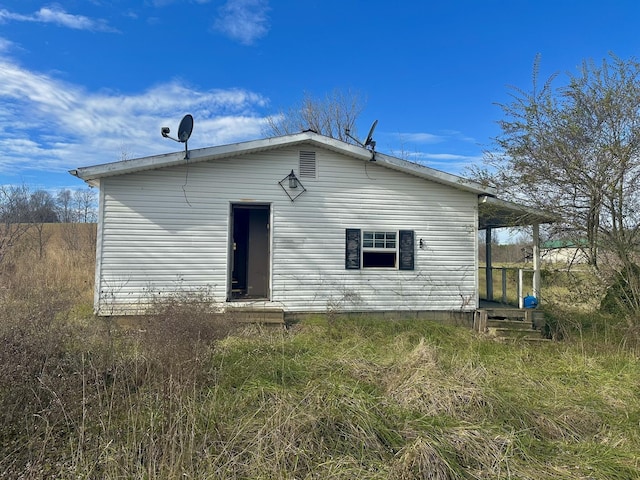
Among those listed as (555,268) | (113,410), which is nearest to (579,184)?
(555,268)

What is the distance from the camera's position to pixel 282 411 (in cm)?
318

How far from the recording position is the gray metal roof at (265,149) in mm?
7184

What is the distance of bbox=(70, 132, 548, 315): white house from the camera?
753 centimetres

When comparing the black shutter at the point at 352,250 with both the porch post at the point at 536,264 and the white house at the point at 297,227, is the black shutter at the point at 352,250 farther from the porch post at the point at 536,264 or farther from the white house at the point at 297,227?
the porch post at the point at 536,264

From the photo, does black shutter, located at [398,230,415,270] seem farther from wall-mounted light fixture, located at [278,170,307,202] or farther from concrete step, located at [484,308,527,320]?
wall-mounted light fixture, located at [278,170,307,202]

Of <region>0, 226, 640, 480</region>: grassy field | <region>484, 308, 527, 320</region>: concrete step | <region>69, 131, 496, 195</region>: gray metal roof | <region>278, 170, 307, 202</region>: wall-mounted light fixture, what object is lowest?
<region>0, 226, 640, 480</region>: grassy field

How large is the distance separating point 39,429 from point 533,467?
3.73 meters

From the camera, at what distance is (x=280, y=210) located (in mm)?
8148

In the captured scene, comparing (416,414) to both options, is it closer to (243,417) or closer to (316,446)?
(316,446)

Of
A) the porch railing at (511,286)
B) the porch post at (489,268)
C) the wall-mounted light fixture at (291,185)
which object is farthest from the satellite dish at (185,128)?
the porch post at (489,268)

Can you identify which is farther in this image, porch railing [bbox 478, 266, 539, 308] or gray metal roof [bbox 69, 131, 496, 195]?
porch railing [bbox 478, 266, 539, 308]

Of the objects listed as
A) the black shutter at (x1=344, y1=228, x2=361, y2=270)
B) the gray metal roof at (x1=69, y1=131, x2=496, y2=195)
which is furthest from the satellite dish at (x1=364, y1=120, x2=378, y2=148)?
the black shutter at (x1=344, y1=228, x2=361, y2=270)

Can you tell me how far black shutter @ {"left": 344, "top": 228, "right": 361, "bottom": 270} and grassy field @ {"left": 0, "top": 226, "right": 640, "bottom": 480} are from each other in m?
3.09

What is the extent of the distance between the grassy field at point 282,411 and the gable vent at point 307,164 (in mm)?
4098
